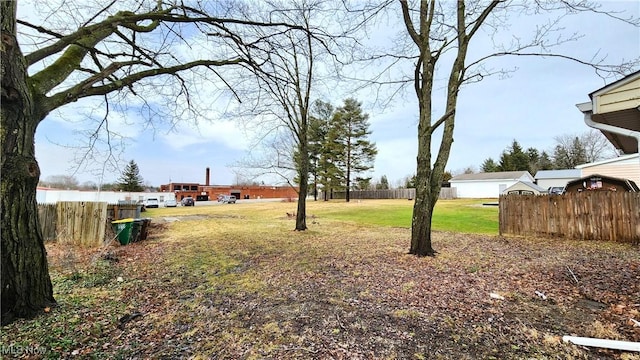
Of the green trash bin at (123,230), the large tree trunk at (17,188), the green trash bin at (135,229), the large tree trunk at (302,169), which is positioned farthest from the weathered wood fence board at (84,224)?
the large tree trunk at (17,188)

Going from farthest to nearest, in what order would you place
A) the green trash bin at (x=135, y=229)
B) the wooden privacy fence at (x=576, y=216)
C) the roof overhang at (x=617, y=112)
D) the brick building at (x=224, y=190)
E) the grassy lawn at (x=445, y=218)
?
the brick building at (x=224, y=190), the grassy lawn at (x=445, y=218), the green trash bin at (x=135, y=229), the wooden privacy fence at (x=576, y=216), the roof overhang at (x=617, y=112)

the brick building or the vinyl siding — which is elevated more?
the vinyl siding

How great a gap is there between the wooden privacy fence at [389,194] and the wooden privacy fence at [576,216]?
31.4 metres

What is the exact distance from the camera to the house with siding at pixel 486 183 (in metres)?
36.7

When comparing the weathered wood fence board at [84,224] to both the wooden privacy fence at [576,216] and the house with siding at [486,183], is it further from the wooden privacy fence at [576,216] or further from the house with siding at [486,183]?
the house with siding at [486,183]

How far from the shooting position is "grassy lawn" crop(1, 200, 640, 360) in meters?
2.67

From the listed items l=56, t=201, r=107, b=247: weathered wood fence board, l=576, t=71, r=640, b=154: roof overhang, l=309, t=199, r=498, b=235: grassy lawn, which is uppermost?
l=576, t=71, r=640, b=154: roof overhang

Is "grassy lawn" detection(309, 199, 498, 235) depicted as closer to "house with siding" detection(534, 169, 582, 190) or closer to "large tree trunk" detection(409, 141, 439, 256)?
"large tree trunk" detection(409, 141, 439, 256)

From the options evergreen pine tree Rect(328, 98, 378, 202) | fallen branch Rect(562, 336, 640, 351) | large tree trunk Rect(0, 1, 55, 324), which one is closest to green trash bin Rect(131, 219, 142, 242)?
large tree trunk Rect(0, 1, 55, 324)

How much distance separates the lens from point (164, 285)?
15.7 feet

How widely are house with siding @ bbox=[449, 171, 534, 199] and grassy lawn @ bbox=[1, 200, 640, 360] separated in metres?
34.0

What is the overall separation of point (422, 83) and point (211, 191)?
54646mm

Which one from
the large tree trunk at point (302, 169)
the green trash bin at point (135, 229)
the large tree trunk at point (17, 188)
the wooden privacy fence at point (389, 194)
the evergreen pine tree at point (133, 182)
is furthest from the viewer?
the evergreen pine tree at point (133, 182)

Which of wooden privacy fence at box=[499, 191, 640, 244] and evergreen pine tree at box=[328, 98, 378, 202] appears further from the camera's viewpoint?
evergreen pine tree at box=[328, 98, 378, 202]
